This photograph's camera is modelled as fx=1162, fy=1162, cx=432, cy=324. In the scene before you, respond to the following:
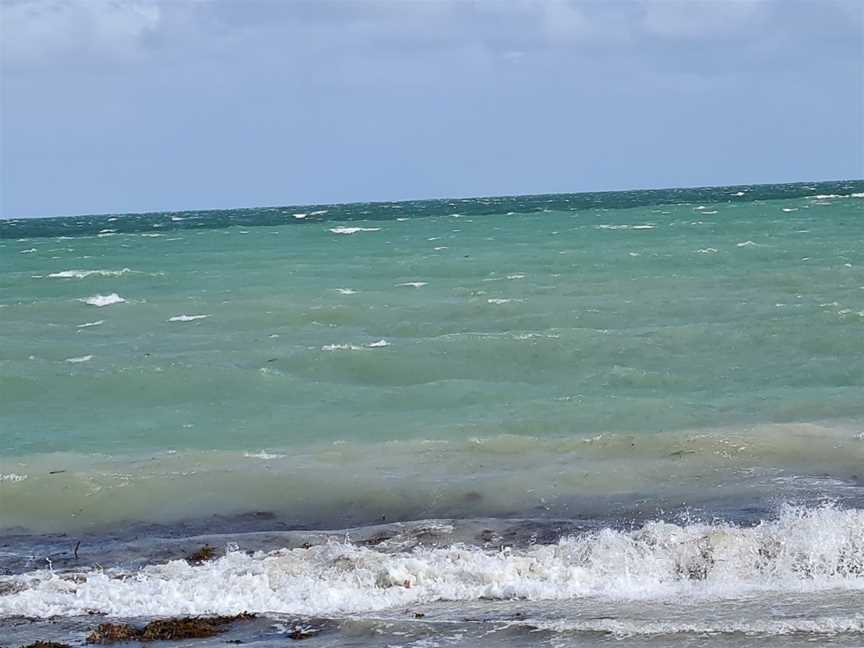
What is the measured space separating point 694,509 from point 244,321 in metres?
15.5

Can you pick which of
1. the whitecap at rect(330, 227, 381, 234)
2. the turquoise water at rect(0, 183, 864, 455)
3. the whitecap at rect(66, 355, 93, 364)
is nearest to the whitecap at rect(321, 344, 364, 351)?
the turquoise water at rect(0, 183, 864, 455)

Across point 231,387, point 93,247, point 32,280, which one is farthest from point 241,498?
point 93,247

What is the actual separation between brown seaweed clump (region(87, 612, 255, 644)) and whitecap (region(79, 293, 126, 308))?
2157cm

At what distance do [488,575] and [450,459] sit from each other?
4438 millimetres

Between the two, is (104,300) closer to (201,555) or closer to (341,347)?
(341,347)

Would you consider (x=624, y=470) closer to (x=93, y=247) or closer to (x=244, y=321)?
(x=244, y=321)

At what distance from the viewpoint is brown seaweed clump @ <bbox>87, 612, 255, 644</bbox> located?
797cm

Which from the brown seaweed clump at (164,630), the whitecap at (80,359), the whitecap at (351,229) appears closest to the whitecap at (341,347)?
the whitecap at (80,359)

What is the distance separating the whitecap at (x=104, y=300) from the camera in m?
29.2

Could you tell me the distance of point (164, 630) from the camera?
8109 mm

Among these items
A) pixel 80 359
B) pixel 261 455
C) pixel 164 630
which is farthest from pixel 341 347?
pixel 164 630

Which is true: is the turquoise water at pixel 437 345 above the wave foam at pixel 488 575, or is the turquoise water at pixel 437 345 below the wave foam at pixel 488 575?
above

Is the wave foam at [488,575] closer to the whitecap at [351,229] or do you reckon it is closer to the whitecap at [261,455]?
the whitecap at [261,455]

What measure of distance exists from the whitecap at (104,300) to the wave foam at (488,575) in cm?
2002
